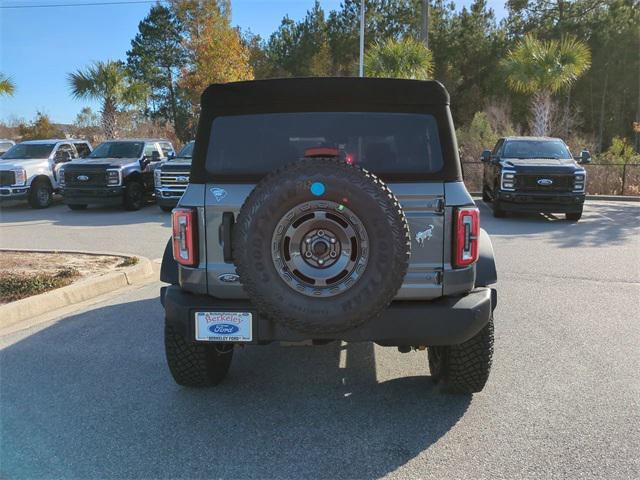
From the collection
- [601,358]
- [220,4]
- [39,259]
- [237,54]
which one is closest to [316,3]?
[220,4]

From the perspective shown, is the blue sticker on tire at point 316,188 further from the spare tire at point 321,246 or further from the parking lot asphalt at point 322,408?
the parking lot asphalt at point 322,408

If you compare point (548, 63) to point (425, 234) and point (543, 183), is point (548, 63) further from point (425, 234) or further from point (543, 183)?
point (425, 234)

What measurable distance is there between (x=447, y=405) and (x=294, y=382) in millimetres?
1103

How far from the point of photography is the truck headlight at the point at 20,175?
49.5 ft

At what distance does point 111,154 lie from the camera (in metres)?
15.9

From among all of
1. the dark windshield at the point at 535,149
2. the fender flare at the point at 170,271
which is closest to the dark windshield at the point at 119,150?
the dark windshield at the point at 535,149

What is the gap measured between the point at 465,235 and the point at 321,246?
0.90m

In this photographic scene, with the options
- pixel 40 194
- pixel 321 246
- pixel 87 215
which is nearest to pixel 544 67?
pixel 87 215

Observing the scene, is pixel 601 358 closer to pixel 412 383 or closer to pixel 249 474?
pixel 412 383

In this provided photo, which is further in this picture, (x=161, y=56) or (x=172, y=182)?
(x=161, y=56)

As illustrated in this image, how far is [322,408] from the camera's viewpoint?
3.75 m

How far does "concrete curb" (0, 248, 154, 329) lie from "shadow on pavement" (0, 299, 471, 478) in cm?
70

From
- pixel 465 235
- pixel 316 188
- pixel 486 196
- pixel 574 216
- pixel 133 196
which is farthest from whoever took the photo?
pixel 486 196

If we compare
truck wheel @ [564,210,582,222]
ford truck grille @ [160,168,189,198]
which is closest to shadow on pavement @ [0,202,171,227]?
ford truck grille @ [160,168,189,198]
